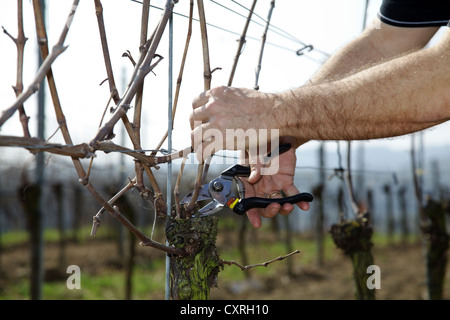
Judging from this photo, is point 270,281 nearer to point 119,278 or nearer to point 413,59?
point 119,278

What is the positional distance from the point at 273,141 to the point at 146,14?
1.93 ft

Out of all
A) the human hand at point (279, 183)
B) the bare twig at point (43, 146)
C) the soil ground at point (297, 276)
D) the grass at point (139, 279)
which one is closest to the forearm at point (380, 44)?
the human hand at point (279, 183)

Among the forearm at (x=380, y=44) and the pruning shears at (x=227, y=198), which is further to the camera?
the forearm at (x=380, y=44)

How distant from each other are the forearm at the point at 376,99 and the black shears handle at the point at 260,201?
24 centimetres

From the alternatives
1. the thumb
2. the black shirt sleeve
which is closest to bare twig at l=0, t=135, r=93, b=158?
the thumb

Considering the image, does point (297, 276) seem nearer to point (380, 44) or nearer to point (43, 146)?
point (380, 44)

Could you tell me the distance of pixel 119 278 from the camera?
7402 mm

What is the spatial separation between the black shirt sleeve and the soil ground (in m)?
3.39

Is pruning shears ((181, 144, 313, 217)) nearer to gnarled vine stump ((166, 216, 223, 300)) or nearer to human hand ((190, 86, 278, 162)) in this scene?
gnarled vine stump ((166, 216, 223, 300))

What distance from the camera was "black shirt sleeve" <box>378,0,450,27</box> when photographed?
2.18 m

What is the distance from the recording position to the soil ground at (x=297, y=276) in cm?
619

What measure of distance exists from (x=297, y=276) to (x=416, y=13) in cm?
603

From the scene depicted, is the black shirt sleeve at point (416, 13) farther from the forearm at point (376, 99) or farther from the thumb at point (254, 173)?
the thumb at point (254, 173)

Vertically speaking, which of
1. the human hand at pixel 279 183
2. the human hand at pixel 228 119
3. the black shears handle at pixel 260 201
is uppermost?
the human hand at pixel 228 119
